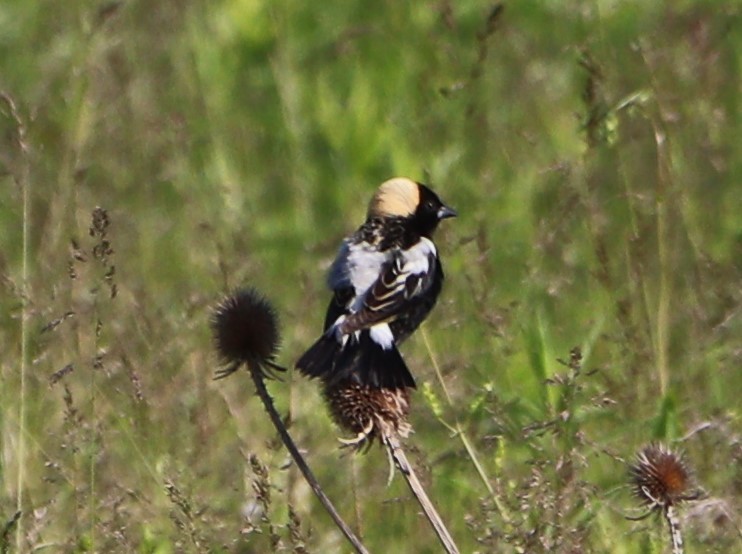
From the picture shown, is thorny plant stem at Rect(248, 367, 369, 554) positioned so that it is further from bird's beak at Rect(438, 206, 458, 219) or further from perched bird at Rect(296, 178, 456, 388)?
bird's beak at Rect(438, 206, 458, 219)

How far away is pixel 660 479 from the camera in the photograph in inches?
97.3

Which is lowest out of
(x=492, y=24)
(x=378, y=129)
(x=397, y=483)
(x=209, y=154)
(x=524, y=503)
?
(x=524, y=503)

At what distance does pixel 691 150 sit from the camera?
16.4ft

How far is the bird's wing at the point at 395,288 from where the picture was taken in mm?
3455

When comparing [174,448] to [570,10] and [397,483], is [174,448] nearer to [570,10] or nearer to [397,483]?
[397,483]

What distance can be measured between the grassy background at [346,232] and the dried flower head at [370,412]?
0.54ft

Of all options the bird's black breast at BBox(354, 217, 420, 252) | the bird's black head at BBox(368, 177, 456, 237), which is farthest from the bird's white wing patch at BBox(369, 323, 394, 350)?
the bird's black head at BBox(368, 177, 456, 237)

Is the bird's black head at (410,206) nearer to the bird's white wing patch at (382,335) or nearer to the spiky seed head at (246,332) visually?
the bird's white wing patch at (382,335)

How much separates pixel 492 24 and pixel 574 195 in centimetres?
50

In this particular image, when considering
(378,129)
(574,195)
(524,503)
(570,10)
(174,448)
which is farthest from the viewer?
(570,10)

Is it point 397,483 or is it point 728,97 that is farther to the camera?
point 728,97

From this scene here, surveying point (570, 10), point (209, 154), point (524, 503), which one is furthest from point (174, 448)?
point (570, 10)

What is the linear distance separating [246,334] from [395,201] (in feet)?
4.28

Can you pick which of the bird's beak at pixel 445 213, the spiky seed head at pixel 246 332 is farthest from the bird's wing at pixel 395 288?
the spiky seed head at pixel 246 332
